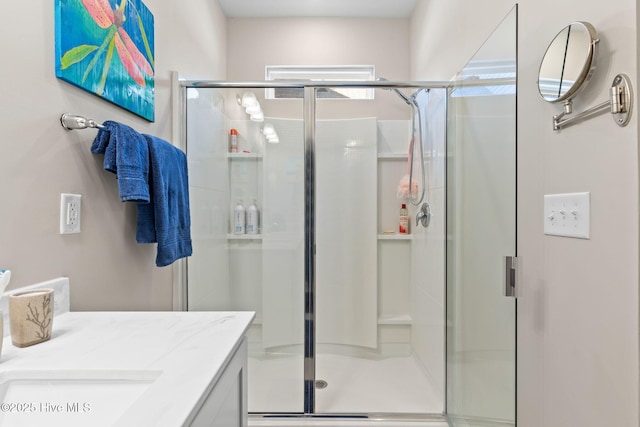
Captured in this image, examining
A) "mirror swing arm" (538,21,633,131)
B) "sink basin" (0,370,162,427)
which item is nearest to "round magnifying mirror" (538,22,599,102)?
"mirror swing arm" (538,21,633,131)

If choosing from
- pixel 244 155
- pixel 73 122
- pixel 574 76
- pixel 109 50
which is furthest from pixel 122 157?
pixel 574 76

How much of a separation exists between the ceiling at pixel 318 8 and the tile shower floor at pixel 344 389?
2.50m

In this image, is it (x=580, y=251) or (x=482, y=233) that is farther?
(x=482, y=233)

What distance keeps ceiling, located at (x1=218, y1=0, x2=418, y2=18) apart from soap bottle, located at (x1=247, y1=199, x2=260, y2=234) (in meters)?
1.69

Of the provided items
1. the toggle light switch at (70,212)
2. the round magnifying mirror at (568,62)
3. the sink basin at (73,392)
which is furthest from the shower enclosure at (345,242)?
the sink basin at (73,392)

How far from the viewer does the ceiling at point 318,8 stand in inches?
102

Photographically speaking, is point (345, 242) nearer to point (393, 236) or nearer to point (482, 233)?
point (393, 236)

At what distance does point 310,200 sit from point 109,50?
42.7 inches

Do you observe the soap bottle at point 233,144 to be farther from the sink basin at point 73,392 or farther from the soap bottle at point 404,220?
the sink basin at point 73,392

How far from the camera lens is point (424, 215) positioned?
2.06 meters

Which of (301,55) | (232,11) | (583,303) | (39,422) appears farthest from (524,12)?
(232,11)

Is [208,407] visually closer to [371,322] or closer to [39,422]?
[39,422]

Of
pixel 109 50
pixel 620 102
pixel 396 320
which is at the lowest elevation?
pixel 396 320

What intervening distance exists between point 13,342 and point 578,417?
1.32 meters
